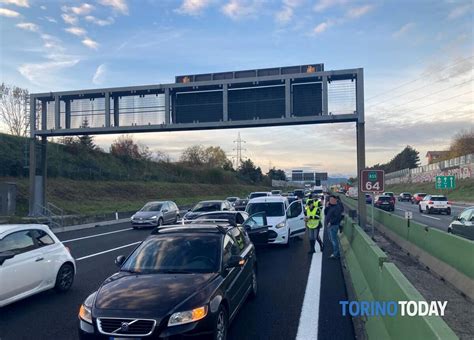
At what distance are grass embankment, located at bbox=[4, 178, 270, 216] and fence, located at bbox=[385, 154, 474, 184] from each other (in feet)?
145

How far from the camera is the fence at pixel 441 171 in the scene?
7612cm

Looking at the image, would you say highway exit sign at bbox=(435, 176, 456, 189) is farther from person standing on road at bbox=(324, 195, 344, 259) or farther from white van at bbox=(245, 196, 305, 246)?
person standing on road at bbox=(324, 195, 344, 259)

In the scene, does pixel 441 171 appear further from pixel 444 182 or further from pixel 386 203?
pixel 386 203

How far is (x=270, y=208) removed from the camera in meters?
16.8

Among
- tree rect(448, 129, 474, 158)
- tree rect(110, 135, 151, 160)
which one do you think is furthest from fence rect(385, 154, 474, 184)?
tree rect(110, 135, 151, 160)

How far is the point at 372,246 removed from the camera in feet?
24.6

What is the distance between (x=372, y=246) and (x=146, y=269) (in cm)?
365

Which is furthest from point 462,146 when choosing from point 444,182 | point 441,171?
point 444,182

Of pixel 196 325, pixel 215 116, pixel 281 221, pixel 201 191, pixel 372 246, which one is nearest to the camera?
pixel 196 325

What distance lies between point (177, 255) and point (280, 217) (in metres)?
9.59

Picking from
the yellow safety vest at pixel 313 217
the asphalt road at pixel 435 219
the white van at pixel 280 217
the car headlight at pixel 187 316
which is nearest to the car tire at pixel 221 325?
the car headlight at pixel 187 316

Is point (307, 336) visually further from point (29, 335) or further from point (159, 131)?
point (159, 131)

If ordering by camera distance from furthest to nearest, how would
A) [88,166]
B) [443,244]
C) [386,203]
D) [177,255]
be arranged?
1. [88,166]
2. [386,203]
3. [443,244]
4. [177,255]

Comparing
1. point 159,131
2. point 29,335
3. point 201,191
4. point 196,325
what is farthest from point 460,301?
point 201,191
